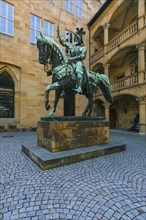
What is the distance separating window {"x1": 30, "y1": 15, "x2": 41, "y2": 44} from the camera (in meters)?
12.5

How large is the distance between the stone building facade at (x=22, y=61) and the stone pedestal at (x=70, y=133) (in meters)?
7.39

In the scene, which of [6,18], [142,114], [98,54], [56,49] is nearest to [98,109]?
[98,54]

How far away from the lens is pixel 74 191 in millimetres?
2521

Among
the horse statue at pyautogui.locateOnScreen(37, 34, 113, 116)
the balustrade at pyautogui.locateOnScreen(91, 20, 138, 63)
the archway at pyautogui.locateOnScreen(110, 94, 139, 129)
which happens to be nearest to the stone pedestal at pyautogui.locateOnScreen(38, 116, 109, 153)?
the horse statue at pyautogui.locateOnScreen(37, 34, 113, 116)

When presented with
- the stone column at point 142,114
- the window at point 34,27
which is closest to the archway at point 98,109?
the stone column at point 142,114

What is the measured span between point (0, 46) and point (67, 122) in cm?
948

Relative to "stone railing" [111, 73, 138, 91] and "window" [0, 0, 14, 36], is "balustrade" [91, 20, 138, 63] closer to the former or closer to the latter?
"stone railing" [111, 73, 138, 91]

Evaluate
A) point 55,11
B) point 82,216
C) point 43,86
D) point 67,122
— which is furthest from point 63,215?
point 55,11

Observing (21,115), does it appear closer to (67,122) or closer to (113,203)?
(67,122)

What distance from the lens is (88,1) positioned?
16.9 metres

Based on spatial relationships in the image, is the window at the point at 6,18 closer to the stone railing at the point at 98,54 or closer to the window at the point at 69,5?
the window at the point at 69,5

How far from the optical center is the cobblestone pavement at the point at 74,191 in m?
1.98

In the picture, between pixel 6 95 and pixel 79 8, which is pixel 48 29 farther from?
pixel 6 95

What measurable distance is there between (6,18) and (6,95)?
19.5 ft
